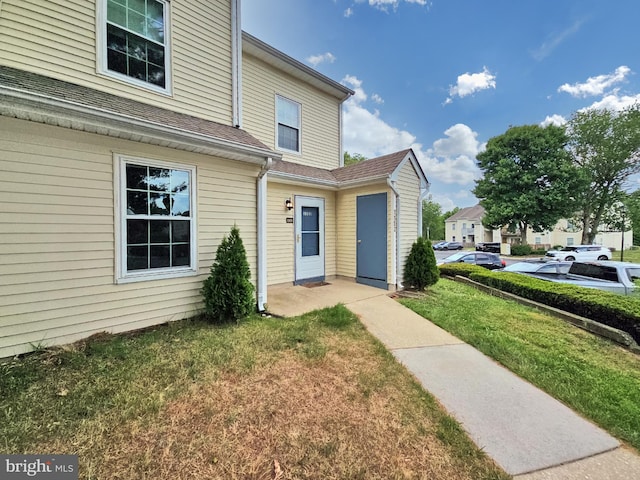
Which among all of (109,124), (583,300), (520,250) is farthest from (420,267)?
(520,250)

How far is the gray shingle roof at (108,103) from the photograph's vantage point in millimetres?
3109

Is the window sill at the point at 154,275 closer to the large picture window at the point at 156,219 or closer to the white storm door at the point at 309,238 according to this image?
the large picture window at the point at 156,219

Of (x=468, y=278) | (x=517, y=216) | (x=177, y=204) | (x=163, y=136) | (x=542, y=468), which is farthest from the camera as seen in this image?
(x=517, y=216)

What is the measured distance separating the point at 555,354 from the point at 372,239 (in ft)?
13.7

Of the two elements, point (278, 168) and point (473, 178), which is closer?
point (278, 168)

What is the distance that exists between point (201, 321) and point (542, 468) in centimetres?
441

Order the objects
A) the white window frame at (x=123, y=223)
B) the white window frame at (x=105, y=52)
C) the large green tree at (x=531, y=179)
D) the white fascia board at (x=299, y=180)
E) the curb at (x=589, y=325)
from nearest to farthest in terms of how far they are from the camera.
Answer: the white window frame at (x=123, y=223), the white window frame at (x=105, y=52), the curb at (x=589, y=325), the white fascia board at (x=299, y=180), the large green tree at (x=531, y=179)

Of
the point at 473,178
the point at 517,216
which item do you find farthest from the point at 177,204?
the point at 473,178

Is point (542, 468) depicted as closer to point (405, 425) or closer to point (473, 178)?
point (405, 425)

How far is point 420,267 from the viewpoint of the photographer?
22.1 ft

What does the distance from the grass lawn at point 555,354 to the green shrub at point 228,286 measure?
3.47 m

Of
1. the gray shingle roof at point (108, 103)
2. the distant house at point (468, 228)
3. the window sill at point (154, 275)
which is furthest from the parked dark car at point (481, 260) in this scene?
the distant house at point (468, 228)

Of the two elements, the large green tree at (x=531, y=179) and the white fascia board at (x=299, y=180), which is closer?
the white fascia board at (x=299, y=180)

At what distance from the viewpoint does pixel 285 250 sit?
7020 mm
